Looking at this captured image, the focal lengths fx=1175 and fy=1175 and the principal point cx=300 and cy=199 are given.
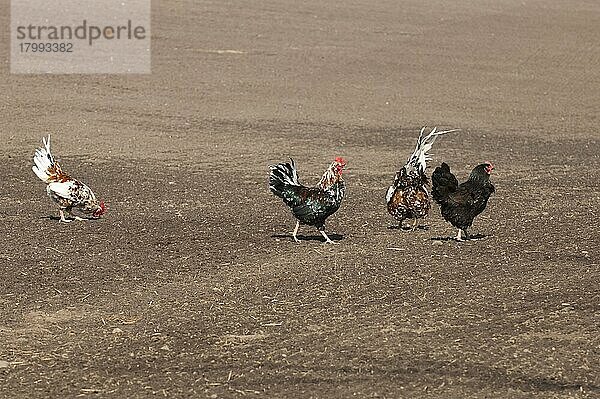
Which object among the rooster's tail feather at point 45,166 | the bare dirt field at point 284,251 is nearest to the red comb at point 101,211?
the bare dirt field at point 284,251

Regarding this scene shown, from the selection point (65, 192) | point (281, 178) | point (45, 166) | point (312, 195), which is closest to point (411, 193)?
point (312, 195)

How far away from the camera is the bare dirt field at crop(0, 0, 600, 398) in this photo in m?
7.38

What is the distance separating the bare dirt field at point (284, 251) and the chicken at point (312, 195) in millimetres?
337

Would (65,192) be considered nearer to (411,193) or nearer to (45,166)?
(45,166)

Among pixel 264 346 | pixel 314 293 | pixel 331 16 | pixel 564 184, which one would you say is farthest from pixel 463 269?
pixel 331 16

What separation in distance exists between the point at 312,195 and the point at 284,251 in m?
0.56

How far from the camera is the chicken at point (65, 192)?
37.4 ft

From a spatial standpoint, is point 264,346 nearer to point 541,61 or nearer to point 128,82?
point 128,82

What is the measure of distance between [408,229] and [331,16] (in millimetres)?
25266

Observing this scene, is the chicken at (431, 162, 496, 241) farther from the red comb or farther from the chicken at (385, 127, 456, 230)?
the red comb

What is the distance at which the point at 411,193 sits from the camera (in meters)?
11.1

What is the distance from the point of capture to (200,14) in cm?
3459

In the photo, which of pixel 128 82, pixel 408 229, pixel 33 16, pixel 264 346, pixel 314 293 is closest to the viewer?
pixel 264 346

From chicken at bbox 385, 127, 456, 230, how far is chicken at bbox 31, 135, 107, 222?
2.90m
